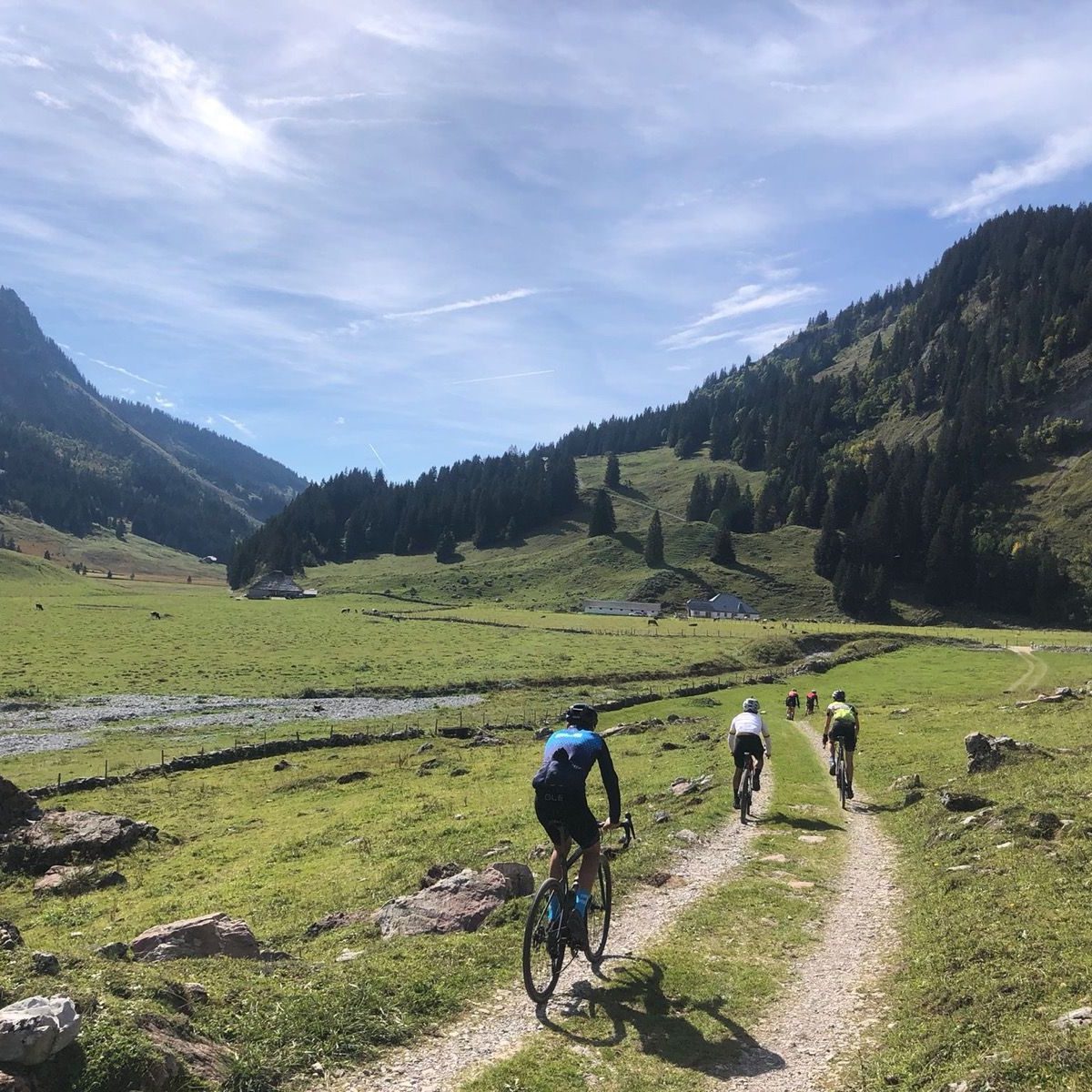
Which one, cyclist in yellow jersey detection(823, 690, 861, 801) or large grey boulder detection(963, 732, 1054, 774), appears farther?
large grey boulder detection(963, 732, 1054, 774)

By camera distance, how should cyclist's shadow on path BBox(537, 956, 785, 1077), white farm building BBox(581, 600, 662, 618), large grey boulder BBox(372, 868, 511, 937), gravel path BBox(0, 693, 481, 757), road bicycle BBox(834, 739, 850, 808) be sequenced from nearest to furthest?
cyclist's shadow on path BBox(537, 956, 785, 1077) < large grey boulder BBox(372, 868, 511, 937) < road bicycle BBox(834, 739, 850, 808) < gravel path BBox(0, 693, 481, 757) < white farm building BBox(581, 600, 662, 618)

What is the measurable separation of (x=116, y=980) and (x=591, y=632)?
10914 cm

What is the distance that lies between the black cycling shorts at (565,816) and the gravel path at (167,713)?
147 ft

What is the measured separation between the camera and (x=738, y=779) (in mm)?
20719

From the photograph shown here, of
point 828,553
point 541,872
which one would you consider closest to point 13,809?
point 541,872

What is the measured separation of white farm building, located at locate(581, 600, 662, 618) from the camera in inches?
6545

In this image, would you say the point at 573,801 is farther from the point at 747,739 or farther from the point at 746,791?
the point at 746,791

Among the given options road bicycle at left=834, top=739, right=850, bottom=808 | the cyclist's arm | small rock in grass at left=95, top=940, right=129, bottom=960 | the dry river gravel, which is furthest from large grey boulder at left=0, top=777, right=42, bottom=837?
road bicycle at left=834, top=739, right=850, bottom=808

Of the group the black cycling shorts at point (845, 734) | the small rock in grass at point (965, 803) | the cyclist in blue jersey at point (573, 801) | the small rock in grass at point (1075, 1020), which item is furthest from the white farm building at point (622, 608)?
the small rock in grass at point (1075, 1020)

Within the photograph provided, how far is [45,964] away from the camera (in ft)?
29.5

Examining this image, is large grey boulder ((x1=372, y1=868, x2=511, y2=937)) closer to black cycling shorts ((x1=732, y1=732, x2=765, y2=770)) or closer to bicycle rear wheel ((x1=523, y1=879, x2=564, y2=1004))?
bicycle rear wheel ((x1=523, y1=879, x2=564, y2=1004))

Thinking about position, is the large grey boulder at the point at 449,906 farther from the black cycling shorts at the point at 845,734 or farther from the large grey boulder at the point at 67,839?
the large grey boulder at the point at 67,839

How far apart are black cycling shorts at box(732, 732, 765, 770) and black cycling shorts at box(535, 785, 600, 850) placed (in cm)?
1094

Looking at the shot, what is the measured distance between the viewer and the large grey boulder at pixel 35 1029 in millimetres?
6270
